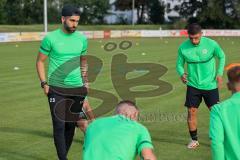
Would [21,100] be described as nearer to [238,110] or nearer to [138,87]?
[138,87]

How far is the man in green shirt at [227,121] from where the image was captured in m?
4.41

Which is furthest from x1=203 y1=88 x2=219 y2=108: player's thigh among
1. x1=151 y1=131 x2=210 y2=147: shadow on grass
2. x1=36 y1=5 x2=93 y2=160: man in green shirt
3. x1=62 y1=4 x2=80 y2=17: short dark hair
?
x1=62 y1=4 x2=80 y2=17: short dark hair

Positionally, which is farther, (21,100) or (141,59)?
(141,59)

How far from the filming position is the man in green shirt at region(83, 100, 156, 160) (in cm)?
427

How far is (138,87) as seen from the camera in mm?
18125

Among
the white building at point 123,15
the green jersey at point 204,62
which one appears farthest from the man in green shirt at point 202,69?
the white building at point 123,15

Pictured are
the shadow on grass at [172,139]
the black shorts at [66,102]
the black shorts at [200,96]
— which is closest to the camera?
the black shorts at [66,102]

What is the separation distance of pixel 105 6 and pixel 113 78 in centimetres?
8434

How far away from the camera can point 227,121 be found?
14.5 ft

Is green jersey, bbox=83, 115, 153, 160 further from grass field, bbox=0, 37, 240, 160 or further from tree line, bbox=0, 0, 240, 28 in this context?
tree line, bbox=0, 0, 240, 28

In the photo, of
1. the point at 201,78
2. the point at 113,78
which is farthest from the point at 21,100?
the point at 201,78

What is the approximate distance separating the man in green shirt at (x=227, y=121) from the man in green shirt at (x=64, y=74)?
3899 mm

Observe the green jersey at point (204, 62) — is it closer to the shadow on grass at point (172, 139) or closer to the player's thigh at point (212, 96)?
the player's thigh at point (212, 96)

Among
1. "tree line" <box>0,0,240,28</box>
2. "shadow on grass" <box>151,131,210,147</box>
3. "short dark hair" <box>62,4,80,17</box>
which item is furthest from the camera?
"tree line" <box>0,0,240,28</box>
